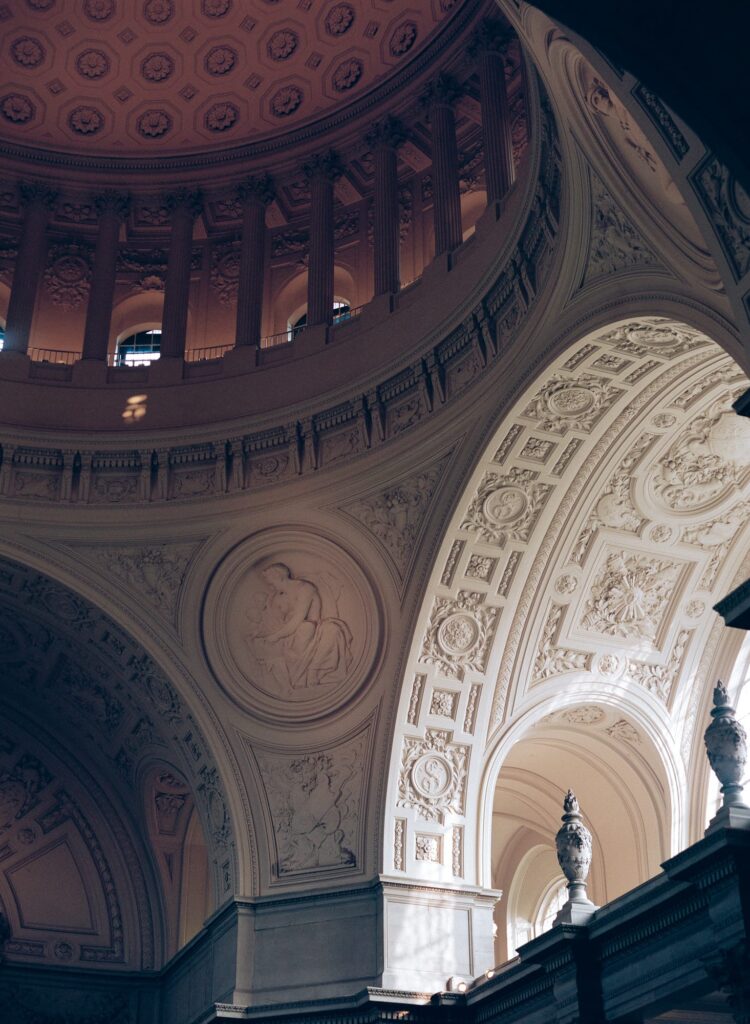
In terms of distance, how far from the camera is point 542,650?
1847 cm

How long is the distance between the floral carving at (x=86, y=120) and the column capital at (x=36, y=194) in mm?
1397

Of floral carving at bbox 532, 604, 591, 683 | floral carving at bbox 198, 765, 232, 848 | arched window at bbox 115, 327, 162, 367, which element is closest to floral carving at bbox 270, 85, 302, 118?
arched window at bbox 115, 327, 162, 367

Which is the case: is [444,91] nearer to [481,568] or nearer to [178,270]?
[178,270]

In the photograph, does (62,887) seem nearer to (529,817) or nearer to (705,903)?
(529,817)

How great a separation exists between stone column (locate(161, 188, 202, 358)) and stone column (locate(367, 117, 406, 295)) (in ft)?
11.1

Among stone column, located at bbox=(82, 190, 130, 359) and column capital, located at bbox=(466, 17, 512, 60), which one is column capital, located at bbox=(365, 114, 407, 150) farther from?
stone column, located at bbox=(82, 190, 130, 359)

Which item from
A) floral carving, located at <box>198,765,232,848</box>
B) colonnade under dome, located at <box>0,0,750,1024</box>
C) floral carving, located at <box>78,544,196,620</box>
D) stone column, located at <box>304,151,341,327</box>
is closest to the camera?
colonnade under dome, located at <box>0,0,750,1024</box>

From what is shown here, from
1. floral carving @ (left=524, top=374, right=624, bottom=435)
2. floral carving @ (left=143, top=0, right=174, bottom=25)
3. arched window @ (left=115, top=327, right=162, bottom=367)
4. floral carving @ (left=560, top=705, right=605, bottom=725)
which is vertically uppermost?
floral carving @ (left=143, top=0, right=174, bottom=25)

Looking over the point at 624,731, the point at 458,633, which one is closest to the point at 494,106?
the point at 458,633

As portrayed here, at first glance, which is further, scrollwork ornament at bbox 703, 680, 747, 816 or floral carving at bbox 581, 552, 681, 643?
floral carving at bbox 581, 552, 681, 643

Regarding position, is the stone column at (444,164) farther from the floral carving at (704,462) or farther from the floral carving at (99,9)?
the floral carving at (99,9)

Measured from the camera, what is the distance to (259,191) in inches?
887

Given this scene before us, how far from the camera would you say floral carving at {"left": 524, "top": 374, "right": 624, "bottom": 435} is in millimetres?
16125

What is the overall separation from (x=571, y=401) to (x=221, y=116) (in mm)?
10293
